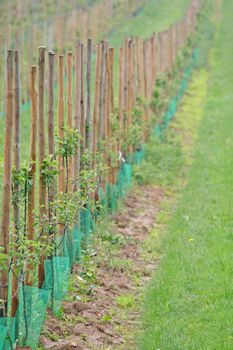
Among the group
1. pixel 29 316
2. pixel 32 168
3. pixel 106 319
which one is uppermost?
pixel 32 168

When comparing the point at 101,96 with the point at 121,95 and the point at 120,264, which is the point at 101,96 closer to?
the point at 121,95

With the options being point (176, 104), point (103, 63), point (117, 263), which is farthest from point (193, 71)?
point (117, 263)

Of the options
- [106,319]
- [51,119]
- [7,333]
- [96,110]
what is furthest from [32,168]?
[96,110]

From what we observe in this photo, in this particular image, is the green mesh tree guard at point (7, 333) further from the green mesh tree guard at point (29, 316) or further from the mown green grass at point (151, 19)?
the mown green grass at point (151, 19)

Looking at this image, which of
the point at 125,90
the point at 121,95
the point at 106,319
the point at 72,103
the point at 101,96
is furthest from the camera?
the point at 125,90

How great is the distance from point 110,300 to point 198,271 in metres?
1.03

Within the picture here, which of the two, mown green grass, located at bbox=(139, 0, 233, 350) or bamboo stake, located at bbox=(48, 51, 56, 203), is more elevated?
bamboo stake, located at bbox=(48, 51, 56, 203)

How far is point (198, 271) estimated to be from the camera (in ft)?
30.0

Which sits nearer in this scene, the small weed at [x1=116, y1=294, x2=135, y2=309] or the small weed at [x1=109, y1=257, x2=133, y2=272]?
the small weed at [x1=116, y1=294, x2=135, y2=309]

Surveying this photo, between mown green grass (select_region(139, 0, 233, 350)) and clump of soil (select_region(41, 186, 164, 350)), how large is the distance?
0.60 feet

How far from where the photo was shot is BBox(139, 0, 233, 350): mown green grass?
297 inches

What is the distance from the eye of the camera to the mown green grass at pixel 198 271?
7547 mm

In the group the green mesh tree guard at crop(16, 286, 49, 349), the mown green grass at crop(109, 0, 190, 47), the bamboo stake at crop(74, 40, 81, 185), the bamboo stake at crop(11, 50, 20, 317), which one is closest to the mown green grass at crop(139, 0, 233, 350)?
the green mesh tree guard at crop(16, 286, 49, 349)

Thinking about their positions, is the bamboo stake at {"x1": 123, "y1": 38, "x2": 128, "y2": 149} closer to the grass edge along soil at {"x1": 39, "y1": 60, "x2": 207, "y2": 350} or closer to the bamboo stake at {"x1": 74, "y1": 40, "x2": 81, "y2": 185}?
the grass edge along soil at {"x1": 39, "y1": 60, "x2": 207, "y2": 350}
